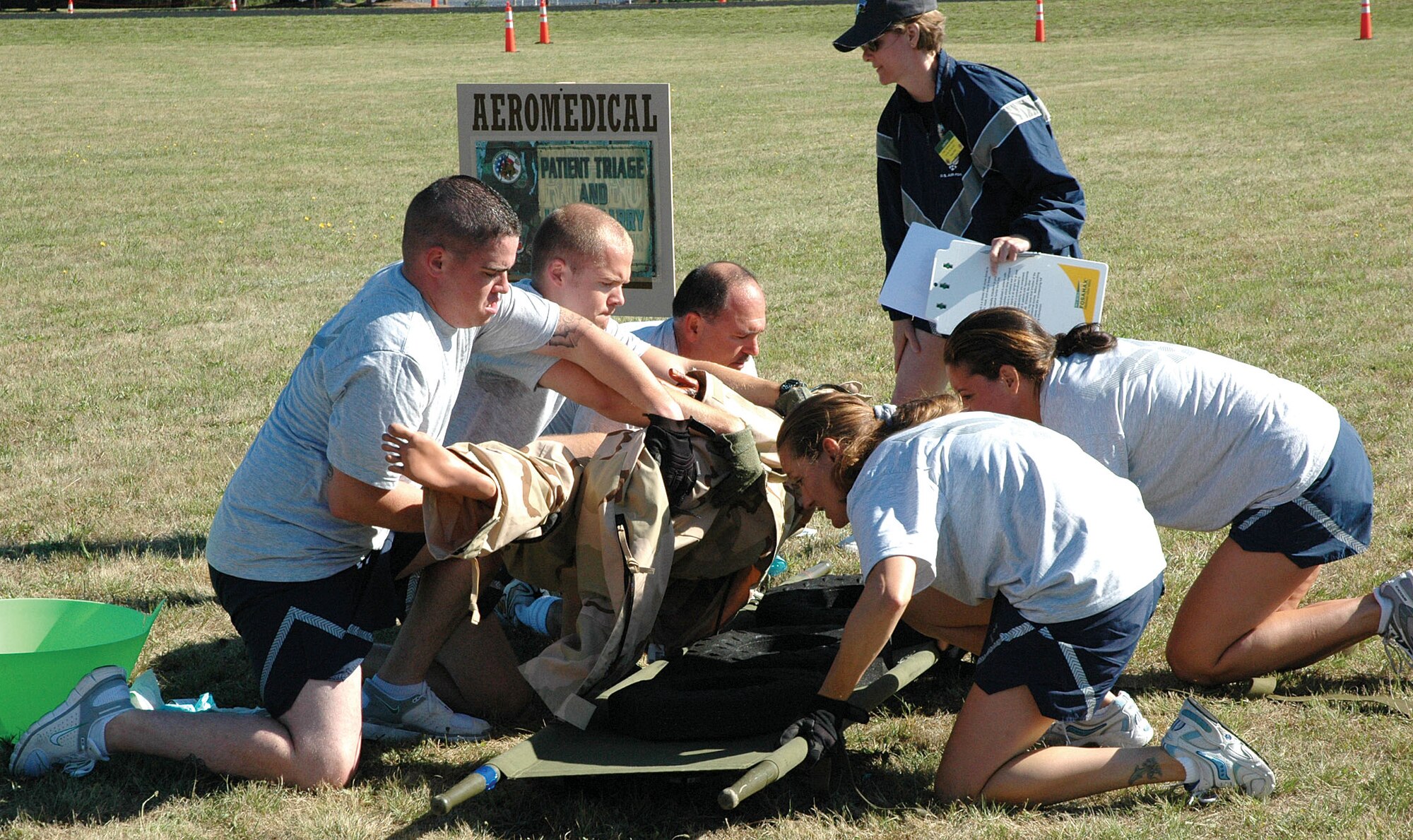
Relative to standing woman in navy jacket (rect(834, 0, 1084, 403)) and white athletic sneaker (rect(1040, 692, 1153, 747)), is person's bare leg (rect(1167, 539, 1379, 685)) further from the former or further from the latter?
standing woman in navy jacket (rect(834, 0, 1084, 403))

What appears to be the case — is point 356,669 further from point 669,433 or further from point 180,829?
point 669,433

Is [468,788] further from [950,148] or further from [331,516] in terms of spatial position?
[950,148]

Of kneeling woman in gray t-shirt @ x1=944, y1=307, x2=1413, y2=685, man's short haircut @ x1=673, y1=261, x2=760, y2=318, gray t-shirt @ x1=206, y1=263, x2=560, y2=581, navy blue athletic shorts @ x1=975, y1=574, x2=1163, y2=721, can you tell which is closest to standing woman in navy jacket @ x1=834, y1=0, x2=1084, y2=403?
man's short haircut @ x1=673, y1=261, x2=760, y2=318

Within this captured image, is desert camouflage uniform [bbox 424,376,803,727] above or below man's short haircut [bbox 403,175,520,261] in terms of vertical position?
below

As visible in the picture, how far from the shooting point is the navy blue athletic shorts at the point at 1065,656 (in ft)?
10.6

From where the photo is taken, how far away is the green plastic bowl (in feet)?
11.6

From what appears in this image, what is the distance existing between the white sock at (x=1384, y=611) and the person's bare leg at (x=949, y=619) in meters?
1.21

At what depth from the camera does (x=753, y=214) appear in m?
Answer: 13.1

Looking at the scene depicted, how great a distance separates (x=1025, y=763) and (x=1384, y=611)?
4.49 feet

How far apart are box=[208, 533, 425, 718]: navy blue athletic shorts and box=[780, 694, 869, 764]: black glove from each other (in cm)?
121

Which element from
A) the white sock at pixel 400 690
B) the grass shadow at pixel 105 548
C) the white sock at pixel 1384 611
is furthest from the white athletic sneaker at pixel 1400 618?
the grass shadow at pixel 105 548

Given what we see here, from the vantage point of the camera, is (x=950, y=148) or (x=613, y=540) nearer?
(x=613, y=540)

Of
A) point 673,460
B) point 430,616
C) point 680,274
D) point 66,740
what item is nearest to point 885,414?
point 673,460

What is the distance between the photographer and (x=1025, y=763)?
3258mm
